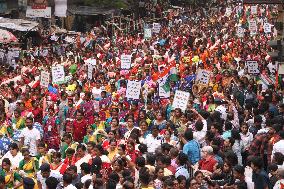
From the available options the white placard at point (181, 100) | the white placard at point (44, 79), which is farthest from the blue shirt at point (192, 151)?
the white placard at point (44, 79)

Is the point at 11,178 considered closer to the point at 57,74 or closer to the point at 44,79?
the point at 44,79

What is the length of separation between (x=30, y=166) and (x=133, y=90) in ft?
18.3

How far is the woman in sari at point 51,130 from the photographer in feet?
47.8

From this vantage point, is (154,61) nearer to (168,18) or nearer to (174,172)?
(174,172)

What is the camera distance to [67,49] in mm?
30672

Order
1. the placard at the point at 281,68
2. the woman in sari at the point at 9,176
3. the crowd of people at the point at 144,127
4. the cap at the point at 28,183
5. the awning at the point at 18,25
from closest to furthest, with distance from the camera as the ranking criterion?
the cap at the point at 28,183 → the crowd of people at the point at 144,127 → the woman in sari at the point at 9,176 → the placard at the point at 281,68 → the awning at the point at 18,25

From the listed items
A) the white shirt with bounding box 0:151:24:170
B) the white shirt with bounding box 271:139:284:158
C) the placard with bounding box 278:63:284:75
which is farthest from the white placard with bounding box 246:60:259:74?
the white shirt with bounding box 0:151:24:170

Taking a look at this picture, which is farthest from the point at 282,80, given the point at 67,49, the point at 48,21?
the point at 48,21

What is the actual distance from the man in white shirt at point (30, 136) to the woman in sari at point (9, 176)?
6.45 ft

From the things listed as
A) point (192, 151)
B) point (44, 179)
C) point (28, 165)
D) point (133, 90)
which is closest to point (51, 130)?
point (133, 90)

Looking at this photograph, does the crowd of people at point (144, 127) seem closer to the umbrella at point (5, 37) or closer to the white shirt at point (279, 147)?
the white shirt at point (279, 147)

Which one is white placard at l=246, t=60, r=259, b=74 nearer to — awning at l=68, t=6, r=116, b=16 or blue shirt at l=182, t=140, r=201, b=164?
blue shirt at l=182, t=140, r=201, b=164

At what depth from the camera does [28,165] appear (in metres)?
11.0

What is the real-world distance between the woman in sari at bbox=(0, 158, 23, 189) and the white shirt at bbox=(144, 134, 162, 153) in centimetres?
230
